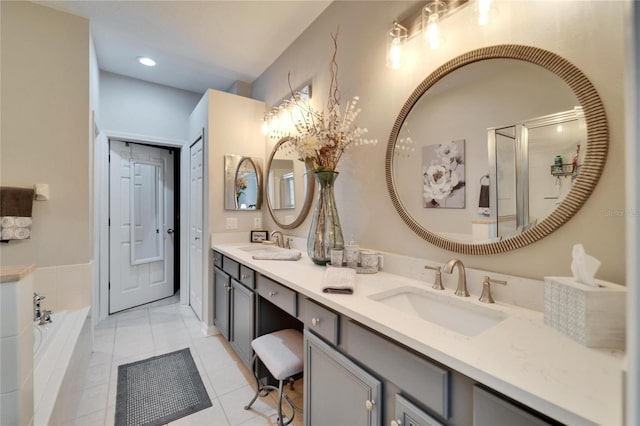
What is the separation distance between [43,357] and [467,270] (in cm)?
216

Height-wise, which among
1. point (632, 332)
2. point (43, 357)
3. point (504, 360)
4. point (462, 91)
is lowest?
point (43, 357)

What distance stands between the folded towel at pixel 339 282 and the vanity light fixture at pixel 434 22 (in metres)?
1.15

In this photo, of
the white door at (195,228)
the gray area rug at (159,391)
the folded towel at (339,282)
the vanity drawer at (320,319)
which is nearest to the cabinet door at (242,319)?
the gray area rug at (159,391)

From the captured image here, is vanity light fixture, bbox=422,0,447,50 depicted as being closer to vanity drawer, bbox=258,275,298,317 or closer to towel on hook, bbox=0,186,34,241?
vanity drawer, bbox=258,275,298,317

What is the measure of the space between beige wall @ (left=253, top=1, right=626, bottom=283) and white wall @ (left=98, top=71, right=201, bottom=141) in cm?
185

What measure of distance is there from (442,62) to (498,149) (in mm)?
519

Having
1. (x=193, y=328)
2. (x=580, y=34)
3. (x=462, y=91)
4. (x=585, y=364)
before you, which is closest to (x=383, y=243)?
(x=462, y=91)

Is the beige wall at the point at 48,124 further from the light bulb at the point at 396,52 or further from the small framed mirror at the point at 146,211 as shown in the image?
the light bulb at the point at 396,52

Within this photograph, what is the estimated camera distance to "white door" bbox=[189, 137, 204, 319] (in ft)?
9.57

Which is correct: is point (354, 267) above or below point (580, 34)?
below

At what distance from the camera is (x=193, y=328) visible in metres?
2.81

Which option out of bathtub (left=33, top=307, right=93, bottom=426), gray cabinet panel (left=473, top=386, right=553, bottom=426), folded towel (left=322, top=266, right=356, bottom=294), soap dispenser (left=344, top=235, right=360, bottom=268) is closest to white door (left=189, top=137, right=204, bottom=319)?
bathtub (left=33, top=307, right=93, bottom=426)

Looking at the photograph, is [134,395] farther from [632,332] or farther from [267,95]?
[267,95]

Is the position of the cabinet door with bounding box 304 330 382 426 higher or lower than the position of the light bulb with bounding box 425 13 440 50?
lower
